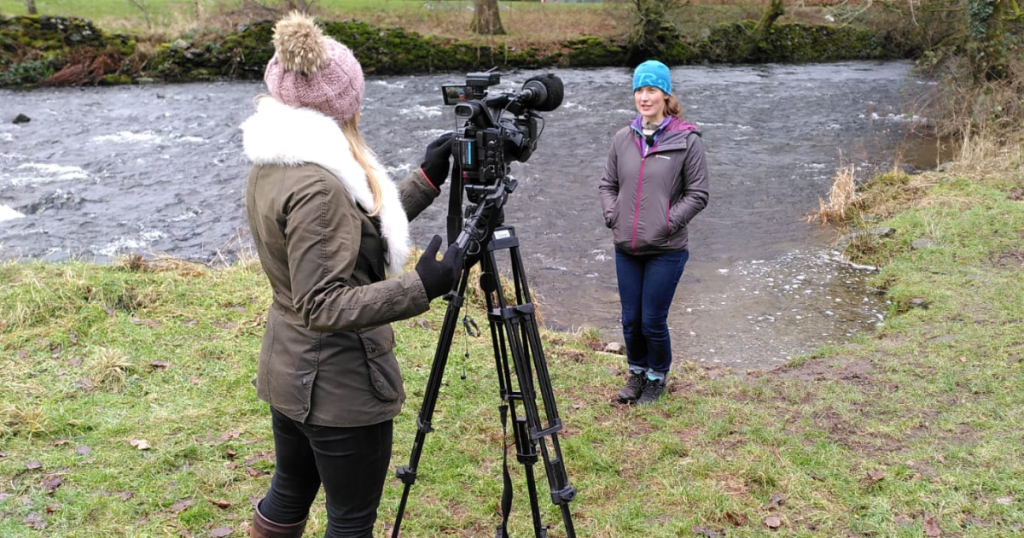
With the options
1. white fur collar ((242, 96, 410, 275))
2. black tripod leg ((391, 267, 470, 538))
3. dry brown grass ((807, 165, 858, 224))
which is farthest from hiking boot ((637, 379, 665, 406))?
dry brown grass ((807, 165, 858, 224))

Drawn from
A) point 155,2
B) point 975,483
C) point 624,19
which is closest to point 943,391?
point 975,483

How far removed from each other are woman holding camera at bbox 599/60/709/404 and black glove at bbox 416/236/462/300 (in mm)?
2557

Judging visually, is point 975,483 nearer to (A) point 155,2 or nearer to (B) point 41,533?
(B) point 41,533

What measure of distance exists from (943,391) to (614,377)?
2000mm

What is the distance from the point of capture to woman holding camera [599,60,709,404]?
15.4ft

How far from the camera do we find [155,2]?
2595cm

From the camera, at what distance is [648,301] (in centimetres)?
481

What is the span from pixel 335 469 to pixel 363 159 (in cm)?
95

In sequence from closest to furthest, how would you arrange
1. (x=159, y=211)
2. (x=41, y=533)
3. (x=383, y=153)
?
1. (x=41, y=533)
2. (x=159, y=211)
3. (x=383, y=153)

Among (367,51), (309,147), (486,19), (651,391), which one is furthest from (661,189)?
(486,19)

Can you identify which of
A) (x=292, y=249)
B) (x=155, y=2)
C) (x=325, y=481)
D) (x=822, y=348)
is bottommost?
(x=822, y=348)

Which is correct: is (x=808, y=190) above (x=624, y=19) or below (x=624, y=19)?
below

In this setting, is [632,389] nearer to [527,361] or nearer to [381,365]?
[527,361]

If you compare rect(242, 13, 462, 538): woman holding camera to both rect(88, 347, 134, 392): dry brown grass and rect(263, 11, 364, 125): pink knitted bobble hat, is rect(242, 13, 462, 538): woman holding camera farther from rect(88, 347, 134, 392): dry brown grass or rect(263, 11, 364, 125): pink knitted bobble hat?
rect(88, 347, 134, 392): dry brown grass
